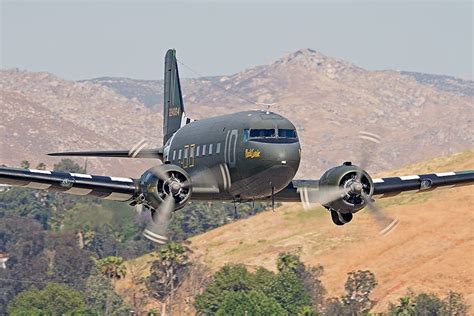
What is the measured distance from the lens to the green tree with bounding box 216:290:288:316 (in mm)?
161750

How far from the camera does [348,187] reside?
168ft

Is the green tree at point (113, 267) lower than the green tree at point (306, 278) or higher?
lower

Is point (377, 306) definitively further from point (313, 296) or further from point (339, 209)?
point (339, 209)

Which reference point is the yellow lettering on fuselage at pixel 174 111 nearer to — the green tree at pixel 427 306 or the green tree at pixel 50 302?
the green tree at pixel 50 302

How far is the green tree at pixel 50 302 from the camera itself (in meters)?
167

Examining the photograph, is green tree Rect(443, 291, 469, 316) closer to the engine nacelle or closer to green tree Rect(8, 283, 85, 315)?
green tree Rect(8, 283, 85, 315)

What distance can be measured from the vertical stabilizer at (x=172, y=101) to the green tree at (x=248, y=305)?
9502 cm

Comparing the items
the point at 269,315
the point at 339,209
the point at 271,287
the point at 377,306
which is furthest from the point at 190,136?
the point at 377,306

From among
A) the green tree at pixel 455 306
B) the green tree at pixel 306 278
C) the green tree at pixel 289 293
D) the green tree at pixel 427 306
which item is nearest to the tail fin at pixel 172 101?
the green tree at pixel 427 306

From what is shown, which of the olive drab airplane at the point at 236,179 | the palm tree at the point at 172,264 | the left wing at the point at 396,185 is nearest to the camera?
the olive drab airplane at the point at 236,179

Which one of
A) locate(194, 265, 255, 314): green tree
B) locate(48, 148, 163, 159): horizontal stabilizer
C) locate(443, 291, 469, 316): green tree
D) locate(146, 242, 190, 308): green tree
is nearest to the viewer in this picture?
locate(48, 148, 163, 159): horizontal stabilizer

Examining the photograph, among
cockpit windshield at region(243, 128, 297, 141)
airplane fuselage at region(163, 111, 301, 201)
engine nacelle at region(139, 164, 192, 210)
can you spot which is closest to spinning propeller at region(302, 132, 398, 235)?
airplane fuselage at region(163, 111, 301, 201)

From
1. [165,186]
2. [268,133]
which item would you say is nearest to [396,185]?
[268,133]

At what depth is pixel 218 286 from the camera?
175000 millimetres
